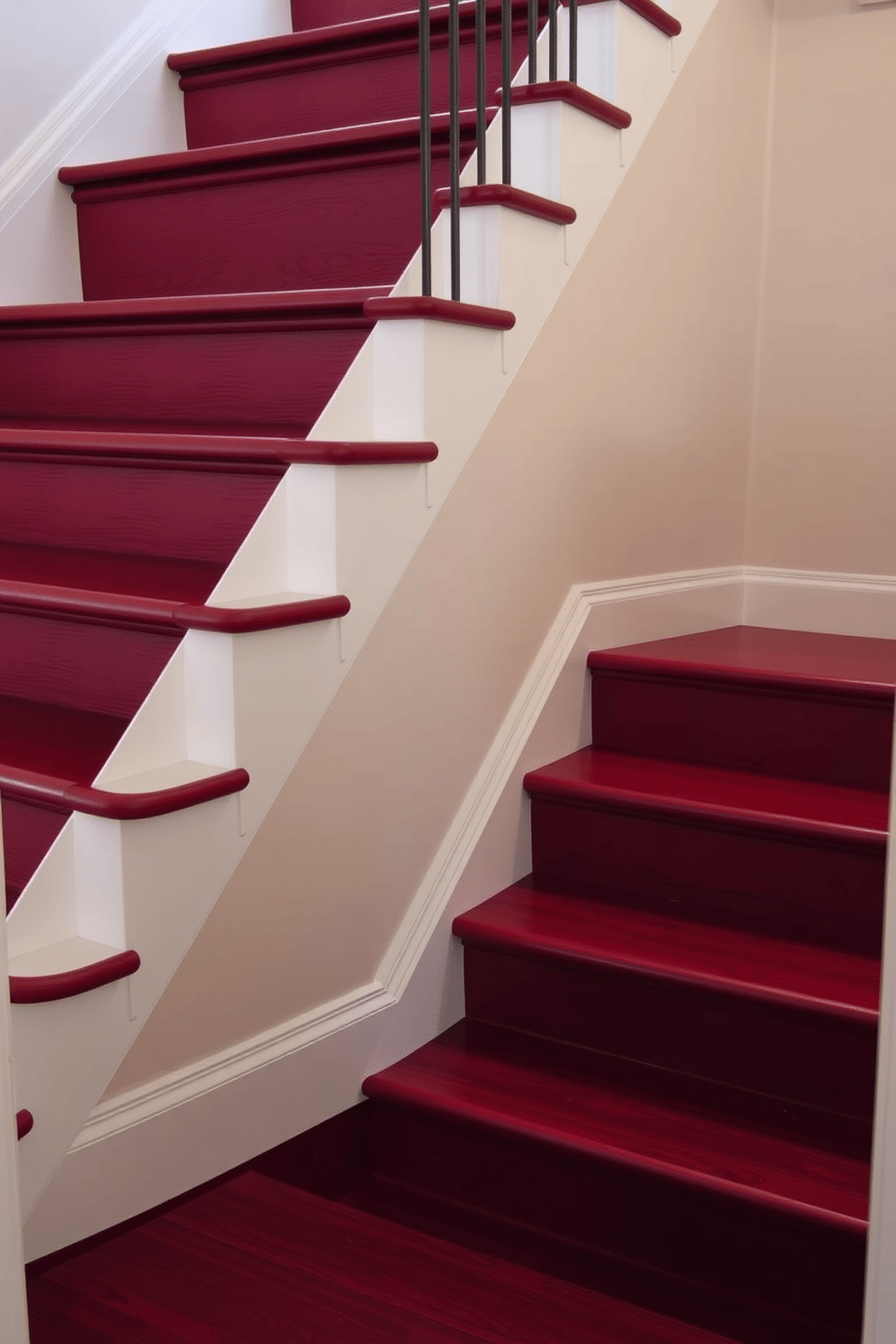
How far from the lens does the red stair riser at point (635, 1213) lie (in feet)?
5.58

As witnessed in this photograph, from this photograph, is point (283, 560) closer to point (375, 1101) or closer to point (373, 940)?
point (373, 940)

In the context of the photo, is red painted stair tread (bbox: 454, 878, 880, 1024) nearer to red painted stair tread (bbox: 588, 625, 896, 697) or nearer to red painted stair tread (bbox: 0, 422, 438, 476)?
red painted stair tread (bbox: 588, 625, 896, 697)

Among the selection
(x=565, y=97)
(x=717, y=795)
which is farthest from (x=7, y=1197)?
(x=565, y=97)

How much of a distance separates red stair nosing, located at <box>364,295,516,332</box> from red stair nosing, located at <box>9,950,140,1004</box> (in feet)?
3.20

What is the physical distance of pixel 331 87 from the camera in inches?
107

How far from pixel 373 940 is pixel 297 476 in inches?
29.5

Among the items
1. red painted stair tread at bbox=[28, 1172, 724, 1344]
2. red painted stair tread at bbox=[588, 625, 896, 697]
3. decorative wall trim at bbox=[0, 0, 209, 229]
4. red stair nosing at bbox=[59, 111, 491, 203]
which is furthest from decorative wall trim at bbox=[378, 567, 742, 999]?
decorative wall trim at bbox=[0, 0, 209, 229]

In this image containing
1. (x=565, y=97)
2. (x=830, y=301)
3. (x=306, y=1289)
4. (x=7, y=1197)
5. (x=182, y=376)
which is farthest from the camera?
(x=830, y=301)

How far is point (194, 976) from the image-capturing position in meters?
1.75

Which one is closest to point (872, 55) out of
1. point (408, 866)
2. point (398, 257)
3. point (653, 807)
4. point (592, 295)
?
point (592, 295)

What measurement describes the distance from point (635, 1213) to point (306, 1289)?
1.54 ft

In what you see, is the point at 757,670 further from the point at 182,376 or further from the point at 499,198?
the point at 182,376

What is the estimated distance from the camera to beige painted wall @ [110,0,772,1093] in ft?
6.14

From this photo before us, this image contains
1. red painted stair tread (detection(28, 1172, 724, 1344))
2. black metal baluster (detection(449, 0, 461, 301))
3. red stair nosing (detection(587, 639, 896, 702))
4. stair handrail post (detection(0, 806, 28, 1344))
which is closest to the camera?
stair handrail post (detection(0, 806, 28, 1344))
